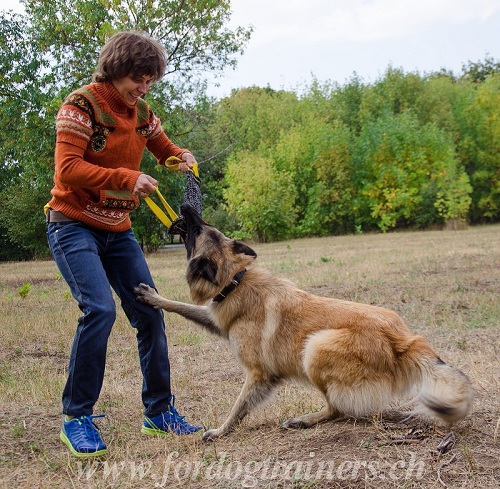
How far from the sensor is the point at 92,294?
3760mm

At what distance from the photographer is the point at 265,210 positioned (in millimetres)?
36750

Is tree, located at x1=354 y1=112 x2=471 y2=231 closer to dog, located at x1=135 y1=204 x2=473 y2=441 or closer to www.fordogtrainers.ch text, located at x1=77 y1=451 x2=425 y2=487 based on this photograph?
dog, located at x1=135 y1=204 x2=473 y2=441

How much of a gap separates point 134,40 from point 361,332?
7.70 ft

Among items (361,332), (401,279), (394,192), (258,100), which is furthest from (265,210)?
(361,332)

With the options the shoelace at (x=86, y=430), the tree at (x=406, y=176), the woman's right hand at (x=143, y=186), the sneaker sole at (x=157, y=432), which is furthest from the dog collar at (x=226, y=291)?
the tree at (x=406, y=176)

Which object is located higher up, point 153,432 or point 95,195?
point 95,195

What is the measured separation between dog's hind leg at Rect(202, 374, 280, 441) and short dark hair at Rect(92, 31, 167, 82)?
2.16 metres

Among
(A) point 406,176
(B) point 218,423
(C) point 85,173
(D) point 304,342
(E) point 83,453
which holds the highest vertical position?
(A) point 406,176

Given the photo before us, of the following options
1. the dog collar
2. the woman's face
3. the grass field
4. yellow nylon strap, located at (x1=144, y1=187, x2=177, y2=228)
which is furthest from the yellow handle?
the grass field

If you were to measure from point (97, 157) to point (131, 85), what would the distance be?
505 mm

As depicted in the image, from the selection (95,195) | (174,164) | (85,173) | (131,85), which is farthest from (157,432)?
(131,85)

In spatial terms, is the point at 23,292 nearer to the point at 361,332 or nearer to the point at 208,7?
the point at 361,332

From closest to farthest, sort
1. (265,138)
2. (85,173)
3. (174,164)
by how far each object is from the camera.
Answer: (85,173) < (174,164) < (265,138)

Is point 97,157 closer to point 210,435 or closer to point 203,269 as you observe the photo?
point 203,269
